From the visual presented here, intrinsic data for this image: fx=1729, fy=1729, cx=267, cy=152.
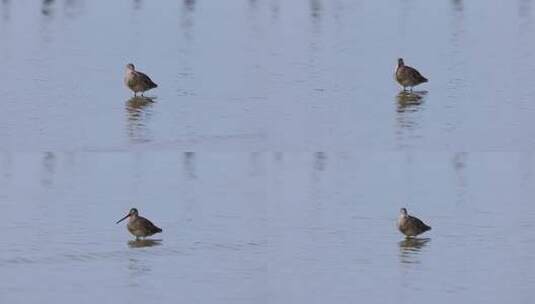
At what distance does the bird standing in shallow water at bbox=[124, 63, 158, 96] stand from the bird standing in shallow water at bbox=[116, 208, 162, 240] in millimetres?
10408

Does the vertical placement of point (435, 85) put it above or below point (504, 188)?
above

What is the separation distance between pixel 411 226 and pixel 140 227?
9.16 ft

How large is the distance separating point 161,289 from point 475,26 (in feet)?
80.0

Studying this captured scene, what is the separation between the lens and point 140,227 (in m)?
17.7

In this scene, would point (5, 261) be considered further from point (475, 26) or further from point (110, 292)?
point (475, 26)

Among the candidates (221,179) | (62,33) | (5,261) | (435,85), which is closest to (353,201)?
(221,179)

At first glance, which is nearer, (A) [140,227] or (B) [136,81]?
(A) [140,227]

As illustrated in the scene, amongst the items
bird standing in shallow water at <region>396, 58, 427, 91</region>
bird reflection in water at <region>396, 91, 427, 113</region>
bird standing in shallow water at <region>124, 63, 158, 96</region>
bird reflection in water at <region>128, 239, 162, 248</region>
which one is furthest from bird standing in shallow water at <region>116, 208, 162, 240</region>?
bird standing in shallow water at <region>396, 58, 427, 91</region>

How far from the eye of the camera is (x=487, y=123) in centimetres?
2522

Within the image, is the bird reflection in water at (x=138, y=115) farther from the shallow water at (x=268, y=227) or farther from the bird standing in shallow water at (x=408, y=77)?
the bird standing in shallow water at (x=408, y=77)

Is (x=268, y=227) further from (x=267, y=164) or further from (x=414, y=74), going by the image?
(x=414, y=74)

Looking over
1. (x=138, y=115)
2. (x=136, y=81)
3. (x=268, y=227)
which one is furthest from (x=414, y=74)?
(x=268, y=227)

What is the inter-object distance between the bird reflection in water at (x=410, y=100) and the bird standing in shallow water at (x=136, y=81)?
13.5 ft

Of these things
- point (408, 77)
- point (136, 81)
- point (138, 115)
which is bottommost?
point (138, 115)
